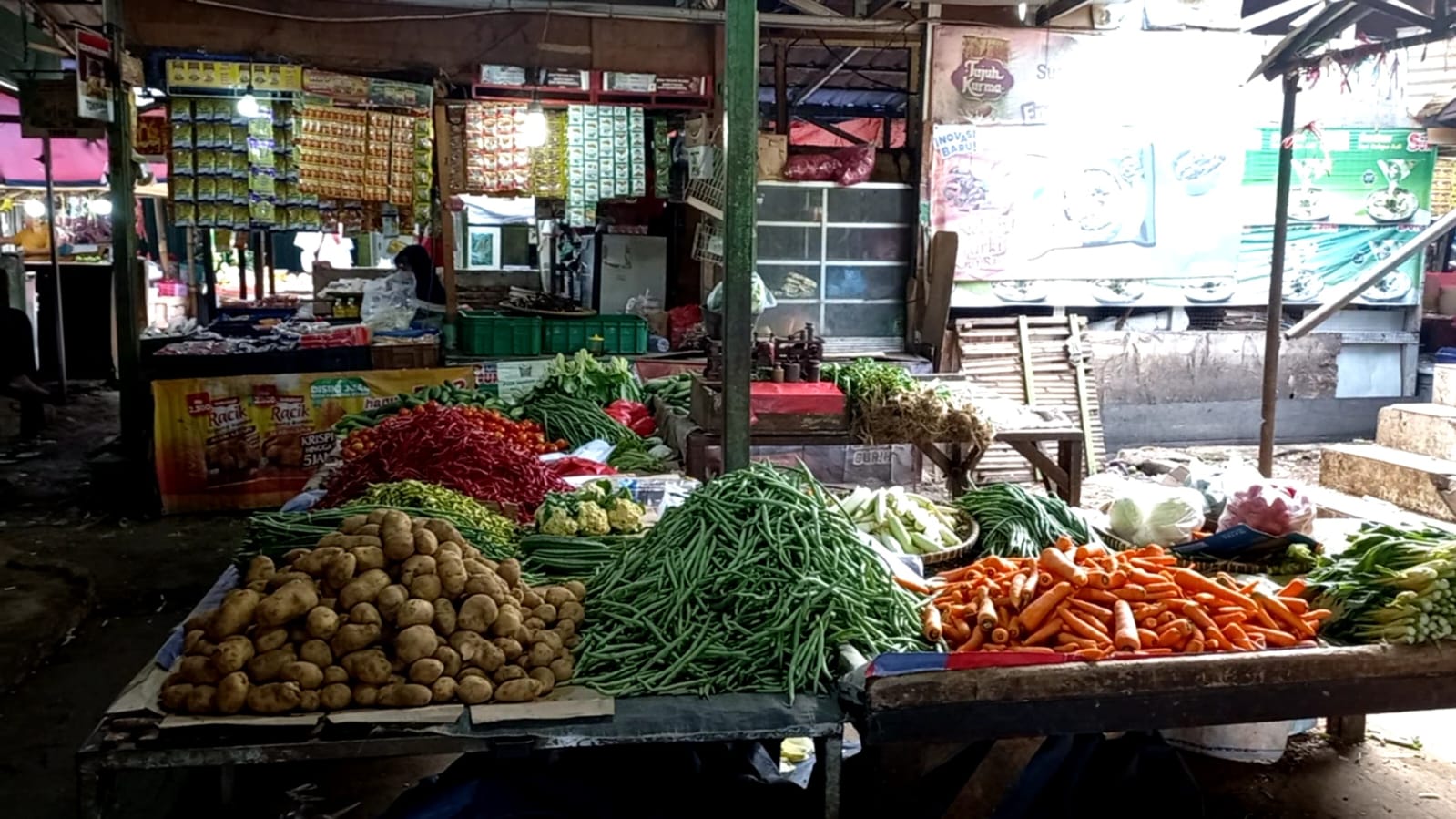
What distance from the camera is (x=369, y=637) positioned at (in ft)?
11.2

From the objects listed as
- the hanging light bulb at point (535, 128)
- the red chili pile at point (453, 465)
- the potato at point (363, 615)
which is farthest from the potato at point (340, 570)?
the hanging light bulb at point (535, 128)

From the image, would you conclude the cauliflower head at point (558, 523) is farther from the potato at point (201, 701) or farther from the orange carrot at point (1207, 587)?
the orange carrot at point (1207, 587)

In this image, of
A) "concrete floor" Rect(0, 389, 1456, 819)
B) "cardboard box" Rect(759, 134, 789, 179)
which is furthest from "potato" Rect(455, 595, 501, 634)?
"cardboard box" Rect(759, 134, 789, 179)

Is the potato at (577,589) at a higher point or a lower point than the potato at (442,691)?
higher

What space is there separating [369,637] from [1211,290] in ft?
31.6

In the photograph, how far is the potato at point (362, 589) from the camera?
349 cm

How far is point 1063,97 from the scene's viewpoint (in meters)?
10.3

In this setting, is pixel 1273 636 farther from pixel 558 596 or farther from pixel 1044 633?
pixel 558 596

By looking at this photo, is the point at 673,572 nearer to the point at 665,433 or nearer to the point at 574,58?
the point at 665,433

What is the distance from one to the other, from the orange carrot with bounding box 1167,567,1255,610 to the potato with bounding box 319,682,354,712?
2915 millimetres

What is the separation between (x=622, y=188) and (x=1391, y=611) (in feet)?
23.3

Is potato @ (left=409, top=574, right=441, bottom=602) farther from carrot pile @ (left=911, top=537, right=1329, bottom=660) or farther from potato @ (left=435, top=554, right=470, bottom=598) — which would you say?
carrot pile @ (left=911, top=537, right=1329, bottom=660)

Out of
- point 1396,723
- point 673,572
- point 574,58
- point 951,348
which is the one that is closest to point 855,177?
point 951,348

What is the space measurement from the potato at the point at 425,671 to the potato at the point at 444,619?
14 centimetres
